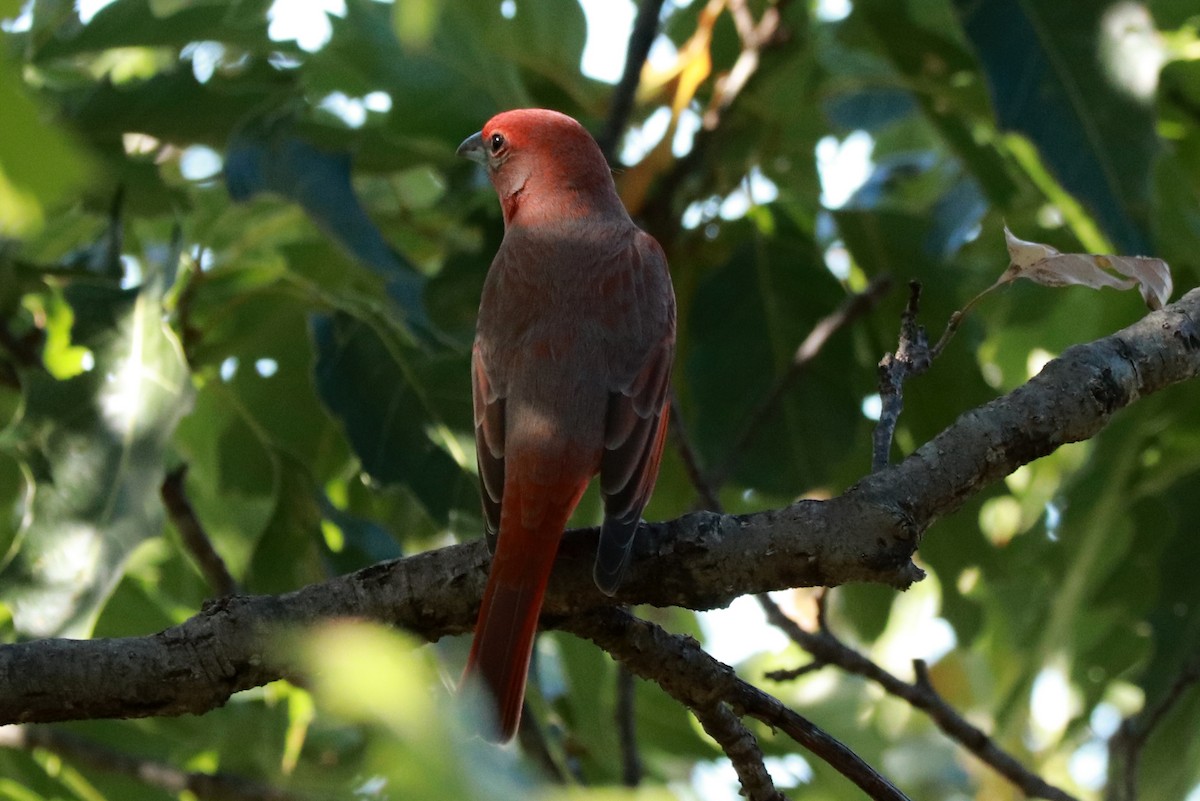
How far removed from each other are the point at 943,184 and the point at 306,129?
3.03 metres

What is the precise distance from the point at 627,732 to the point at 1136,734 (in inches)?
56.1

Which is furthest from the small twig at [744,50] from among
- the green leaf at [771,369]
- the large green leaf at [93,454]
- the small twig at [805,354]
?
the large green leaf at [93,454]

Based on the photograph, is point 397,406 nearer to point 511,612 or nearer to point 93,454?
point 93,454

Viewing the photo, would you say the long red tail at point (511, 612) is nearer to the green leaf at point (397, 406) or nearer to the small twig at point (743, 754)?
the small twig at point (743, 754)

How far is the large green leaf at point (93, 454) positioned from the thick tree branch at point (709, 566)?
0.46m

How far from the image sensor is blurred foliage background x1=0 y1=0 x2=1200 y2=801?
126 inches

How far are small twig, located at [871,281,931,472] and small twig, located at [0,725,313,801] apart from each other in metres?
1.68

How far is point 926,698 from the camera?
320cm

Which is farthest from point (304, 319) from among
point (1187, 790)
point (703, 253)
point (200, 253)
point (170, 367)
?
point (1187, 790)

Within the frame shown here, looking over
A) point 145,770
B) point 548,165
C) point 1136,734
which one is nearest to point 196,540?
point 145,770

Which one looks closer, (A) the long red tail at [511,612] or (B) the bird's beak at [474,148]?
(A) the long red tail at [511,612]

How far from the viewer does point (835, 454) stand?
412 centimetres

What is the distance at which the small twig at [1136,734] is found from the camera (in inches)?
144

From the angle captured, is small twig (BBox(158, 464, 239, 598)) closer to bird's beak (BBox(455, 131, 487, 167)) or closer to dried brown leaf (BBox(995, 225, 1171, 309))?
bird's beak (BBox(455, 131, 487, 167))
